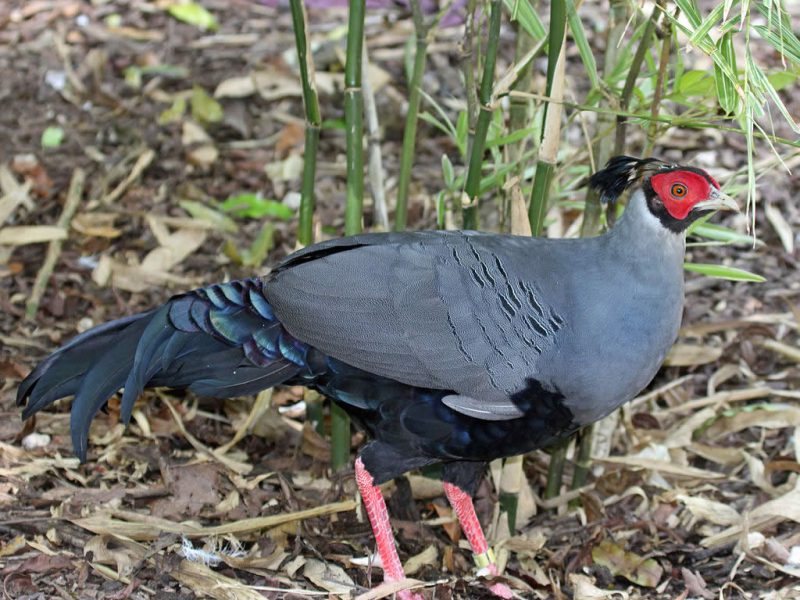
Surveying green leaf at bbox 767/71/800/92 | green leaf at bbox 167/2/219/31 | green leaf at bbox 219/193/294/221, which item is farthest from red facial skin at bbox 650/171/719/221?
green leaf at bbox 167/2/219/31

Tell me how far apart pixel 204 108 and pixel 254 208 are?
0.83m

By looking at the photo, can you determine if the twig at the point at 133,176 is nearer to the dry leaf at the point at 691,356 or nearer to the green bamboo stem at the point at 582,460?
the green bamboo stem at the point at 582,460

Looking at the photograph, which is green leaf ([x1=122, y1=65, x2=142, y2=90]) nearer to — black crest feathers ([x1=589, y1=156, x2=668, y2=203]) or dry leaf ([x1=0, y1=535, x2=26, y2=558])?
dry leaf ([x1=0, y1=535, x2=26, y2=558])

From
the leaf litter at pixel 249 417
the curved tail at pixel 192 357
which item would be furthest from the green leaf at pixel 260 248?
the curved tail at pixel 192 357

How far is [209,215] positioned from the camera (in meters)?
5.28

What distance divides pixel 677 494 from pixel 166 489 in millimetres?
1852

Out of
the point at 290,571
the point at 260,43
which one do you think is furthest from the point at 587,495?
the point at 260,43

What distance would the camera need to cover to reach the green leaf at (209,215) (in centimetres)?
522

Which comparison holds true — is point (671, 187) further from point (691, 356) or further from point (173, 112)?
point (173, 112)

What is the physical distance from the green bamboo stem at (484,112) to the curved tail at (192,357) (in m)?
0.76

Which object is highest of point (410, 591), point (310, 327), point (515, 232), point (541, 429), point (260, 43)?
point (260, 43)

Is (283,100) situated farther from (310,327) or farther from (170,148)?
(310,327)

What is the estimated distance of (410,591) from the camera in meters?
3.51

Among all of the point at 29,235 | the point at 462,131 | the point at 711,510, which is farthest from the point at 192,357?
the point at 711,510
